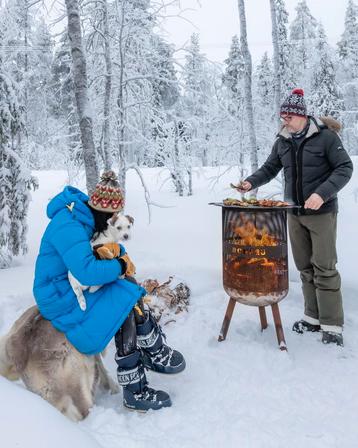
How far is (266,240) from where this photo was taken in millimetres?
3389

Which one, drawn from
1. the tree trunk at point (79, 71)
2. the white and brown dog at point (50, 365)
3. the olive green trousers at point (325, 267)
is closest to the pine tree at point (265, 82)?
the tree trunk at point (79, 71)

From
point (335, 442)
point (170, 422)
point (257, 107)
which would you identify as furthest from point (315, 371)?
point (257, 107)

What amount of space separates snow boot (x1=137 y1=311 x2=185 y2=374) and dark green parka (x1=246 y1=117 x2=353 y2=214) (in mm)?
1827

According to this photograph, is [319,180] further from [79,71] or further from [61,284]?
[79,71]

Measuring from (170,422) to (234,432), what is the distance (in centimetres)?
43

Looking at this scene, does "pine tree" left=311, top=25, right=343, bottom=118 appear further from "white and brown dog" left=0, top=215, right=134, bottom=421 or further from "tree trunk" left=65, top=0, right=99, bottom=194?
"white and brown dog" left=0, top=215, right=134, bottom=421

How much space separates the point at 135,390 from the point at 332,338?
6.63 feet

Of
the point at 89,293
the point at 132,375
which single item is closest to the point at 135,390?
the point at 132,375

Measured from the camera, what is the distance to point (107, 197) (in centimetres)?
270

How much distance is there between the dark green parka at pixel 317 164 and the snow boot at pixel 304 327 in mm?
1174

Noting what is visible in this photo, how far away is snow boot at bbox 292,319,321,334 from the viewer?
12.8 ft

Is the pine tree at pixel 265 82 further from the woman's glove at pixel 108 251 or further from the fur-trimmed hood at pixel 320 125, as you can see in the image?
the woman's glove at pixel 108 251

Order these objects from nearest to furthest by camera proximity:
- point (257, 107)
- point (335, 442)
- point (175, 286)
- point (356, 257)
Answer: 1. point (335, 442)
2. point (175, 286)
3. point (356, 257)
4. point (257, 107)

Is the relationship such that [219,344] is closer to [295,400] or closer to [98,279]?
[295,400]
